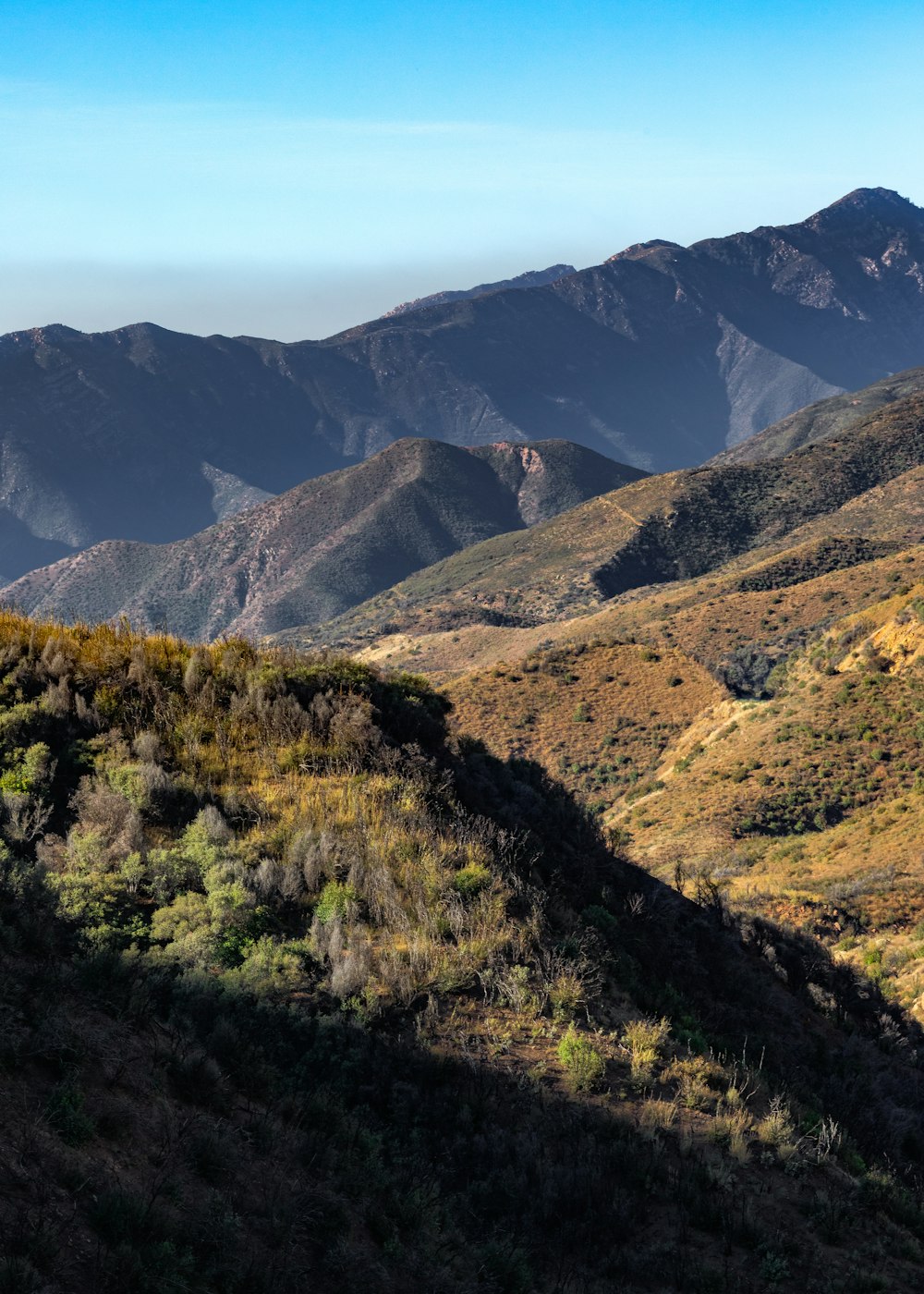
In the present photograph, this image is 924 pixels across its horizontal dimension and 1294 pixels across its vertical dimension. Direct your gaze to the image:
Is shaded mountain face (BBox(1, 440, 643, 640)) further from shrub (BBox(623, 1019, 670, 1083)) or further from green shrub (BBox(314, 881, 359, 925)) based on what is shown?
shrub (BBox(623, 1019, 670, 1083))

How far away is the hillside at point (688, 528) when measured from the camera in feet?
296

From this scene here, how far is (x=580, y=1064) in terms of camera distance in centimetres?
747

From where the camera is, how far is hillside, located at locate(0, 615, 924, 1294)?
535cm

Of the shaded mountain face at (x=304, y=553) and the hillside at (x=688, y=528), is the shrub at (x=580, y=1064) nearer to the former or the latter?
the hillside at (x=688, y=528)

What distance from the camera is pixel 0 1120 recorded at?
16.5 feet

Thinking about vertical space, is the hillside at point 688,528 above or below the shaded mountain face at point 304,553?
below

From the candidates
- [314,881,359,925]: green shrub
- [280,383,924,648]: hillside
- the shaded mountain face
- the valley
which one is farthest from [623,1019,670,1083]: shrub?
the shaded mountain face

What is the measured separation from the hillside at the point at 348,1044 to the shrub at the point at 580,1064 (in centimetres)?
3

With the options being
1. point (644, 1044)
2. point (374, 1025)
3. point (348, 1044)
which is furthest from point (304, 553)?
point (348, 1044)

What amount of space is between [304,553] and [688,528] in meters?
91.3

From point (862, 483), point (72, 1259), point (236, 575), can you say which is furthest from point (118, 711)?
point (236, 575)

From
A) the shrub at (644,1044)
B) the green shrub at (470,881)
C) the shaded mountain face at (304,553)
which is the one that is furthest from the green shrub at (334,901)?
the shaded mountain face at (304,553)

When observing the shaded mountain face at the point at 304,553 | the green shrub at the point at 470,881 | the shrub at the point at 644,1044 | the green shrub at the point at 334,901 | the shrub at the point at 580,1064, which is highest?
the shaded mountain face at the point at 304,553

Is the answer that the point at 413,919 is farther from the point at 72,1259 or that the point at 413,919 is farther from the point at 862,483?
the point at 862,483
